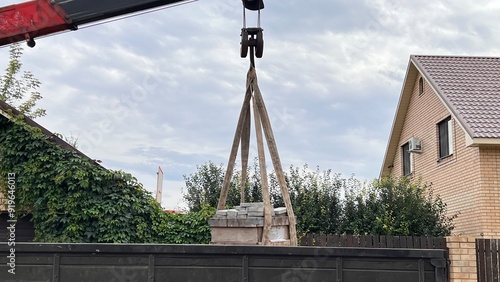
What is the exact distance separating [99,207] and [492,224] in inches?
359

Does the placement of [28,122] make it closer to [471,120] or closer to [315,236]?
[315,236]

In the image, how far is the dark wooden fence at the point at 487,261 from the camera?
9195 mm

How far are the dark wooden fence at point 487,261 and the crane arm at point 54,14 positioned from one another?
20.3 feet

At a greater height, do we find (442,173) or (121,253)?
(442,173)

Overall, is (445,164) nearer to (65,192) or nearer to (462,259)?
(462,259)

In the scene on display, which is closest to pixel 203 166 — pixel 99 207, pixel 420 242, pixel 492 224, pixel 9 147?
pixel 99 207

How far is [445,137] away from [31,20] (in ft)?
40.4

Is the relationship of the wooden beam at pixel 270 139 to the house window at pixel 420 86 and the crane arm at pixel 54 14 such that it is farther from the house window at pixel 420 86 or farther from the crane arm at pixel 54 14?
the house window at pixel 420 86

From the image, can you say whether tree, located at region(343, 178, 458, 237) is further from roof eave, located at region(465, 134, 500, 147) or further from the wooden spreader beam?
the wooden spreader beam

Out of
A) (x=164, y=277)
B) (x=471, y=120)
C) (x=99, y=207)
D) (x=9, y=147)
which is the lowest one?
(x=164, y=277)

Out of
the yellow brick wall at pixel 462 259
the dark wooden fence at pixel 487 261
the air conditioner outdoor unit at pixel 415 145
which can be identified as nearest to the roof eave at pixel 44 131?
the yellow brick wall at pixel 462 259

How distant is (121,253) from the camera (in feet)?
15.8

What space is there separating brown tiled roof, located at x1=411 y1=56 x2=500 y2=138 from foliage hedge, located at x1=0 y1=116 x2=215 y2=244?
813 centimetres

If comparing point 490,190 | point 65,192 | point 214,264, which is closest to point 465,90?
point 490,190
